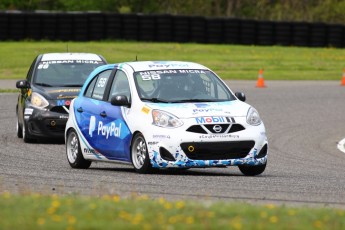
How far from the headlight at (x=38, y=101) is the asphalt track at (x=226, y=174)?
0.68 metres

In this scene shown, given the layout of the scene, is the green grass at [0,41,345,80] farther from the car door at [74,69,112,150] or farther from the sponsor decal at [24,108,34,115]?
the car door at [74,69,112,150]

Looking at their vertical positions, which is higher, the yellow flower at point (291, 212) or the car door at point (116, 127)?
the yellow flower at point (291, 212)

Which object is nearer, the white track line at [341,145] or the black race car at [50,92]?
the black race car at [50,92]

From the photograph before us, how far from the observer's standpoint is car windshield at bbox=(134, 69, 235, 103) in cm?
1273

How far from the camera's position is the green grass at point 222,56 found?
39.6 m

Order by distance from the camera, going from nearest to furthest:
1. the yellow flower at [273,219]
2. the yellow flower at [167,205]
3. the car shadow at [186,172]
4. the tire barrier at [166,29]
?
the yellow flower at [273,219], the yellow flower at [167,205], the car shadow at [186,172], the tire barrier at [166,29]

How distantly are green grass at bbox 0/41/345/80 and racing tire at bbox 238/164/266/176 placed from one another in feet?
80.1

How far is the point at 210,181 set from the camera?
37.3 feet

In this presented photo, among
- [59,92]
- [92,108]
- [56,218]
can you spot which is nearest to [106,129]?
[92,108]

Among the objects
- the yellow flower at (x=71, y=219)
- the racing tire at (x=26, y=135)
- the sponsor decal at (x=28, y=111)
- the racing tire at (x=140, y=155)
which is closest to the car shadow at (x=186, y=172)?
the racing tire at (x=140, y=155)

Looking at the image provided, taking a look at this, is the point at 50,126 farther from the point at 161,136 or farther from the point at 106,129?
the point at 161,136

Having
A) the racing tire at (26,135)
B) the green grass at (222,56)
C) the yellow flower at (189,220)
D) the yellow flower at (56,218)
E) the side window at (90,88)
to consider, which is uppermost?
the yellow flower at (189,220)

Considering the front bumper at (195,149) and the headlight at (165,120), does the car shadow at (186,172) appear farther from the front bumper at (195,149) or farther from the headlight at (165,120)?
the headlight at (165,120)

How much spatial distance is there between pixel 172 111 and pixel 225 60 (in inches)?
1260
